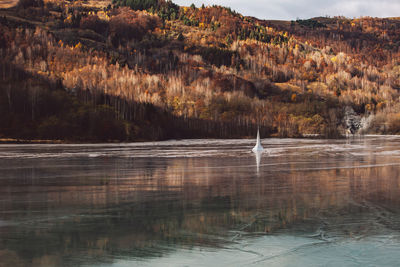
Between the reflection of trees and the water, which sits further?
the reflection of trees

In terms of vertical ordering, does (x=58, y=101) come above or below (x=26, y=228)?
above

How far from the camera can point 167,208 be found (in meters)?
18.7

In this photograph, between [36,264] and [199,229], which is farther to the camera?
[199,229]

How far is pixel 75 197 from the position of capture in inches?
865

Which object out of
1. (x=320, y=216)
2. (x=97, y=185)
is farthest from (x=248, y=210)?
(x=97, y=185)

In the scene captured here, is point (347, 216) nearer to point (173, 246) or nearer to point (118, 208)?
point (173, 246)

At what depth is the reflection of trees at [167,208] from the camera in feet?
43.5

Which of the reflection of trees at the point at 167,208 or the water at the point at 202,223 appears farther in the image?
the reflection of trees at the point at 167,208

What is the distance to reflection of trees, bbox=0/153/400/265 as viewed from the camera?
523 inches

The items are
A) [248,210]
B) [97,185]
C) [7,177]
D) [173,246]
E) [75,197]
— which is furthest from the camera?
[7,177]

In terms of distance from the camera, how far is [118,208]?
18766 millimetres

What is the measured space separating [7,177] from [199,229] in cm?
2022

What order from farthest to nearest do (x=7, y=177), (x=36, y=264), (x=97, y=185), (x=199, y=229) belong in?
1. (x=7, y=177)
2. (x=97, y=185)
3. (x=199, y=229)
4. (x=36, y=264)

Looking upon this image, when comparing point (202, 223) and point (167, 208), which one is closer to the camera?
point (202, 223)
